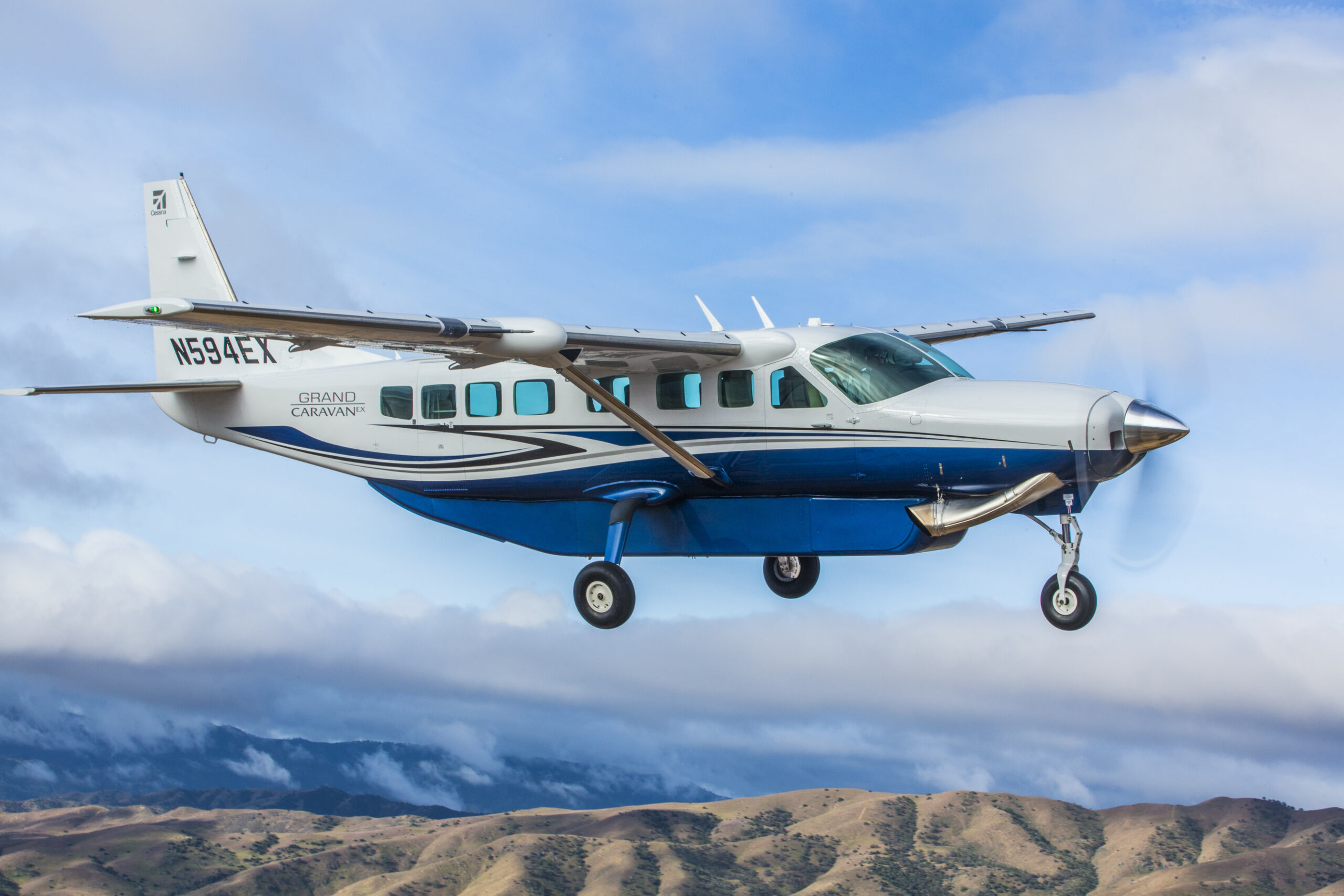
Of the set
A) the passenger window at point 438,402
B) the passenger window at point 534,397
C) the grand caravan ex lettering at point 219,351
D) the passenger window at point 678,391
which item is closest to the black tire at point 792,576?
the passenger window at point 678,391

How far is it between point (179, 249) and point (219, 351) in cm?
255

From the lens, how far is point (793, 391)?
1964 cm

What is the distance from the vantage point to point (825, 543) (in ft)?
65.8

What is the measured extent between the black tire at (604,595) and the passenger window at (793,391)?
3.64 m

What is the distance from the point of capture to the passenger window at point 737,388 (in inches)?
783

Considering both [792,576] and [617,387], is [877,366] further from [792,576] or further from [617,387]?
[792,576]

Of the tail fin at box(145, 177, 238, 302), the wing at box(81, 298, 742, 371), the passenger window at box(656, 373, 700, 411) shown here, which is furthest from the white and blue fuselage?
the tail fin at box(145, 177, 238, 302)

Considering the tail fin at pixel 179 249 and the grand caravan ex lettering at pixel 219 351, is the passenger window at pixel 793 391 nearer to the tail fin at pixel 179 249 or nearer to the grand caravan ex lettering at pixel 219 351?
the grand caravan ex lettering at pixel 219 351

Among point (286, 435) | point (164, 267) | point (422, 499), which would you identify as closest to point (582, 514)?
point (422, 499)

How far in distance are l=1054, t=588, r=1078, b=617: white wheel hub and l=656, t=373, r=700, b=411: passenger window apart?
5991 mm

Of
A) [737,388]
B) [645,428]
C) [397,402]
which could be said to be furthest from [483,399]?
[737,388]

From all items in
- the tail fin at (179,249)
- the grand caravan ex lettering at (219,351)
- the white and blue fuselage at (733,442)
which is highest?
→ the tail fin at (179,249)

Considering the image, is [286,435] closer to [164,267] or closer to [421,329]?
[164,267]

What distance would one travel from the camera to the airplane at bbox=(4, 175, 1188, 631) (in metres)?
17.8
